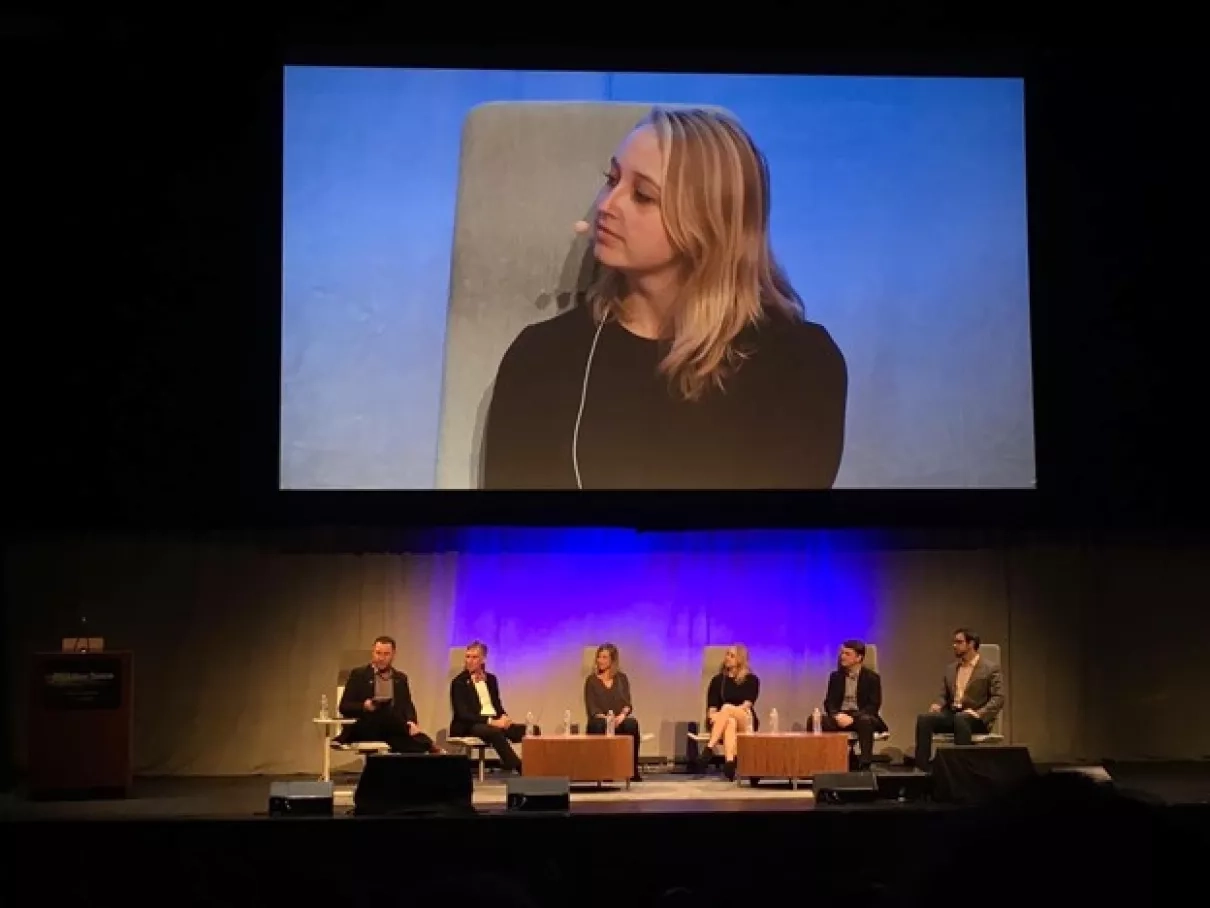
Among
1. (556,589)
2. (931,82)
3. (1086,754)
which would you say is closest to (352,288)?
(556,589)

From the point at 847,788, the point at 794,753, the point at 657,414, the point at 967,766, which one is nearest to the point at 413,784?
the point at 847,788

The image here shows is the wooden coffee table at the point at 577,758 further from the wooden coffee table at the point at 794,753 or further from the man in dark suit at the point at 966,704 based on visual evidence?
the man in dark suit at the point at 966,704

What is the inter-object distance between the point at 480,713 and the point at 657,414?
1.98m

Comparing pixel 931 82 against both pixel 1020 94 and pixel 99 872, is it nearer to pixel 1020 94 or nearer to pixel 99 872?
pixel 1020 94

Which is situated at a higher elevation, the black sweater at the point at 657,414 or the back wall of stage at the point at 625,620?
the black sweater at the point at 657,414

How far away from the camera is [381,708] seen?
7594 mm

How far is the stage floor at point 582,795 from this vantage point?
6.37 m

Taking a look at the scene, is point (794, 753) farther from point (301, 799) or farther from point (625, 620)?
point (301, 799)

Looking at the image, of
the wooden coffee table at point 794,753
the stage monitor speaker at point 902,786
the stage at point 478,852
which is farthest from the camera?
the wooden coffee table at point 794,753

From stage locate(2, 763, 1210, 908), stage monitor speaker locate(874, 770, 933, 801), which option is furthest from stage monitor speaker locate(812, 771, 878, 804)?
stage locate(2, 763, 1210, 908)

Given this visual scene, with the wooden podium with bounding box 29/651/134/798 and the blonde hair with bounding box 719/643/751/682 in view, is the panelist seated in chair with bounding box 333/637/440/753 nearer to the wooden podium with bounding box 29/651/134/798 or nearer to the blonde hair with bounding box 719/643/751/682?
the wooden podium with bounding box 29/651/134/798

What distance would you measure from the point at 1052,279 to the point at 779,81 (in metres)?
2.13

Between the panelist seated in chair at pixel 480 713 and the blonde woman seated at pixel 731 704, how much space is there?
1.12 m

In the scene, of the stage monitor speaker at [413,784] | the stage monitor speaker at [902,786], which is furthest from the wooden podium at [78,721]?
the stage monitor speaker at [902,786]
